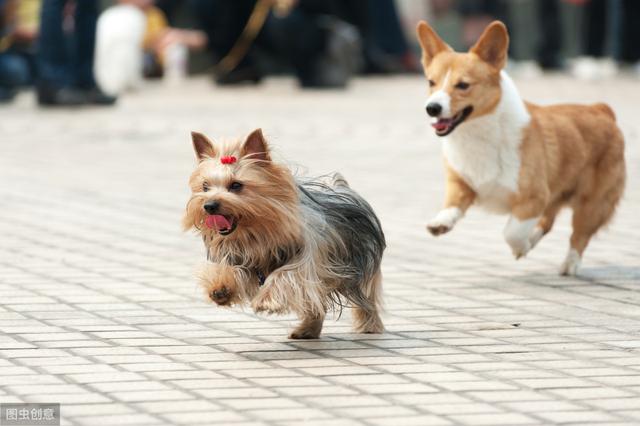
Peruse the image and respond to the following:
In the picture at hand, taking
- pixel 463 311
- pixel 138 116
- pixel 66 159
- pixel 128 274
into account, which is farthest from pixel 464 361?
pixel 138 116

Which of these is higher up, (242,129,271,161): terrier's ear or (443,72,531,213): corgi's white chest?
(242,129,271,161): terrier's ear

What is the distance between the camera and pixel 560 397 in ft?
17.5

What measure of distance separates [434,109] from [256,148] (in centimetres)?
185

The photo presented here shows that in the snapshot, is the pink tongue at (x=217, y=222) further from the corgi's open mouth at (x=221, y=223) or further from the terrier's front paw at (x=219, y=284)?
the terrier's front paw at (x=219, y=284)

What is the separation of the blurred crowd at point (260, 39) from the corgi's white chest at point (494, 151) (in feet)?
29.5

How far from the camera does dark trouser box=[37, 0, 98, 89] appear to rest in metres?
16.2

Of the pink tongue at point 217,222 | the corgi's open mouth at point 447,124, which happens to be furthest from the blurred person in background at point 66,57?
the pink tongue at point 217,222

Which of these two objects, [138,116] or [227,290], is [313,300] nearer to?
[227,290]

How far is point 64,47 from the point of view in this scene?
54.0ft

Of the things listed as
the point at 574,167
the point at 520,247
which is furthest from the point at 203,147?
the point at 574,167

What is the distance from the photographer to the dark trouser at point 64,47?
16203mm

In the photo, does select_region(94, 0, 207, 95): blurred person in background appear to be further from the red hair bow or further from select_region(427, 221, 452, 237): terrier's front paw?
the red hair bow

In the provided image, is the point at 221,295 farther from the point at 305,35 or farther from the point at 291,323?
the point at 305,35

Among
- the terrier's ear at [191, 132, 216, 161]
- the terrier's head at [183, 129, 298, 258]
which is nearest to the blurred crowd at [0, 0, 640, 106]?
the terrier's ear at [191, 132, 216, 161]
